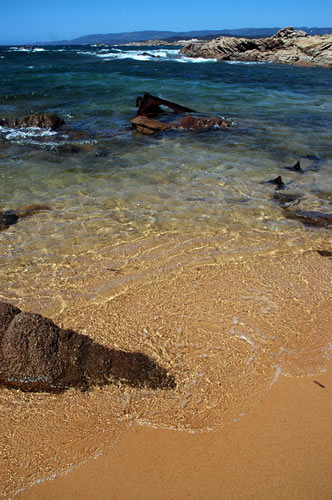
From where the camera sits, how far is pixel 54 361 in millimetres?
2664

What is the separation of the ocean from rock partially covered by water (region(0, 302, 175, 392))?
9 centimetres

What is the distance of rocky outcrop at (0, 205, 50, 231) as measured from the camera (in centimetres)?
Result: 541

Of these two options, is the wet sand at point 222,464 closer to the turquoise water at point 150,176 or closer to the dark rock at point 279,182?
the turquoise water at point 150,176

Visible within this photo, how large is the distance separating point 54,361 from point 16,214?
366 centimetres

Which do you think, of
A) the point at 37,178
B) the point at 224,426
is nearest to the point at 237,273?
the point at 224,426

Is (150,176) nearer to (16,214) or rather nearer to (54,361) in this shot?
(16,214)

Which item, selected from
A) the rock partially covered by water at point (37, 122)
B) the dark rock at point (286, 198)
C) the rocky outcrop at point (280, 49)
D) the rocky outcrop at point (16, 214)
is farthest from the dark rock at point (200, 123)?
the rocky outcrop at point (280, 49)

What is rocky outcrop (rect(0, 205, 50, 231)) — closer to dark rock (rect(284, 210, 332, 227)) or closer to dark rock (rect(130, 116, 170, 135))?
dark rock (rect(284, 210, 332, 227))

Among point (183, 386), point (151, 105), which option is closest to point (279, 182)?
point (183, 386)

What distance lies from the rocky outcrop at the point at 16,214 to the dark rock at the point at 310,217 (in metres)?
3.84

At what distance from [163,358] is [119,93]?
16.7 metres

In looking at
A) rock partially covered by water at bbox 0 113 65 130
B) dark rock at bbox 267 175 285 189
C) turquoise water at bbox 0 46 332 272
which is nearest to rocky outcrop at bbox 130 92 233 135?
turquoise water at bbox 0 46 332 272

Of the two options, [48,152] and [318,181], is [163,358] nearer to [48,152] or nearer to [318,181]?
[318,181]

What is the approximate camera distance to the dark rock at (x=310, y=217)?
18.1ft
